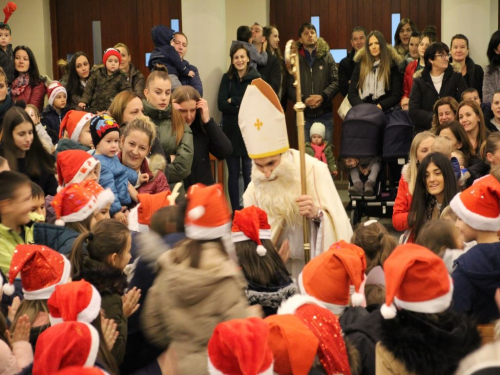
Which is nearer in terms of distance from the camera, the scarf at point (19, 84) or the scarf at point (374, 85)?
the scarf at point (19, 84)

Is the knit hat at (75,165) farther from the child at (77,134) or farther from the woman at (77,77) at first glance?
the woman at (77,77)

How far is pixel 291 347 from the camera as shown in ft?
9.76

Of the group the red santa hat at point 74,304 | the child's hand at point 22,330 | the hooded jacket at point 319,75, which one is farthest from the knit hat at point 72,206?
the hooded jacket at point 319,75

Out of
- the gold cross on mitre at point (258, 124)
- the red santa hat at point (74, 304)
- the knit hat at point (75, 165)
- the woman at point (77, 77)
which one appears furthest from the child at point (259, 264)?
the woman at point (77, 77)

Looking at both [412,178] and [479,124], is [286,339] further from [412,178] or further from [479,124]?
[479,124]

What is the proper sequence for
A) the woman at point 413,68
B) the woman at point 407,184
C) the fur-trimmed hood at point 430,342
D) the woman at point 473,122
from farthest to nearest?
the woman at point 413,68 < the woman at point 473,122 < the woman at point 407,184 < the fur-trimmed hood at point 430,342

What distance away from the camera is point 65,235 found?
→ 186 inches

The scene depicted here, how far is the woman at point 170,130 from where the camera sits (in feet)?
23.9

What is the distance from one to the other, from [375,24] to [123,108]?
273 inches

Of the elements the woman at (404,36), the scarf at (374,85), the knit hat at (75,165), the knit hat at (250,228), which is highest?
the woman at (404,36)

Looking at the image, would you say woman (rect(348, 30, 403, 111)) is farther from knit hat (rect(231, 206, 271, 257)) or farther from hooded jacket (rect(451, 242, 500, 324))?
hooded jacket (rect(451, 242, 500, 324))

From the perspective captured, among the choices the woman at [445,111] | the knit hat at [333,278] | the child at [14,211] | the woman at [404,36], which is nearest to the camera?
the knit hat at [333,278]

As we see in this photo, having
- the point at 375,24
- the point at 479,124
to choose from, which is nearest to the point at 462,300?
the point at 479,124

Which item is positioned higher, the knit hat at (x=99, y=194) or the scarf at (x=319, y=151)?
the knit hat at (x=99, y=194)
